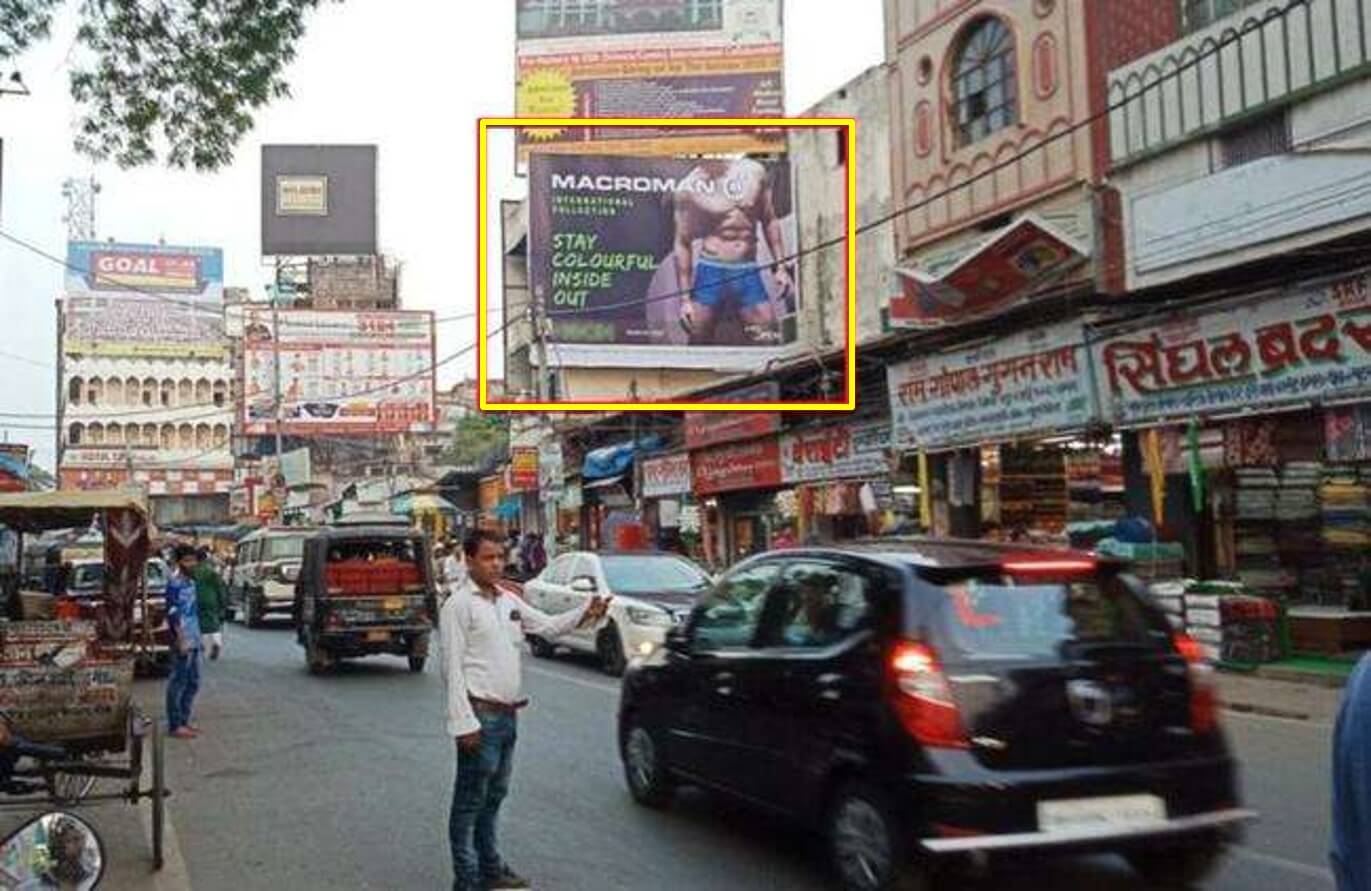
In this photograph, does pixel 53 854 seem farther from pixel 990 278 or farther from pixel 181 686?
pixel 990 278

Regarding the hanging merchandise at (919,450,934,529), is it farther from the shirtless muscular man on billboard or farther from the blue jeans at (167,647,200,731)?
the shirtless muscular man on billboard

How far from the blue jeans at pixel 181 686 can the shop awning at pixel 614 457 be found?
2182 cm

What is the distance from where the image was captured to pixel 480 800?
639cm

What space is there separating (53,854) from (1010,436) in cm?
1585

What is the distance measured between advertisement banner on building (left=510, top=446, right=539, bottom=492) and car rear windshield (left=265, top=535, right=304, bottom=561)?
42.8ft

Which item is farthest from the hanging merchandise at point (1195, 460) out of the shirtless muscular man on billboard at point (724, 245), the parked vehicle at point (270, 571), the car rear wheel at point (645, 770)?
the shirtless muscular man on billboard at point (724, 245)

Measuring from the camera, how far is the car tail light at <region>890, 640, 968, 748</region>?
573 cm

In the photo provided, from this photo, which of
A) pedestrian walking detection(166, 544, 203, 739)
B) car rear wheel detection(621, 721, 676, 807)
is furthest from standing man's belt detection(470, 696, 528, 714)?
pedestrian walking detection(166, 544, 203, 739)

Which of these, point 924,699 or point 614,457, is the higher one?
point 614,457

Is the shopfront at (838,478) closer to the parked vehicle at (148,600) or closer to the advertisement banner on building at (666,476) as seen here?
the advertisement banner on building at (666,476)

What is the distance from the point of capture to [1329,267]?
14.3 metres

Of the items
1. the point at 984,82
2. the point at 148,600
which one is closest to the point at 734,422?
the point at 984,82

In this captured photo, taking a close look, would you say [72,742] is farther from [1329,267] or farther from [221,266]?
[221,266]

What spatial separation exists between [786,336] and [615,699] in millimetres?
28353
